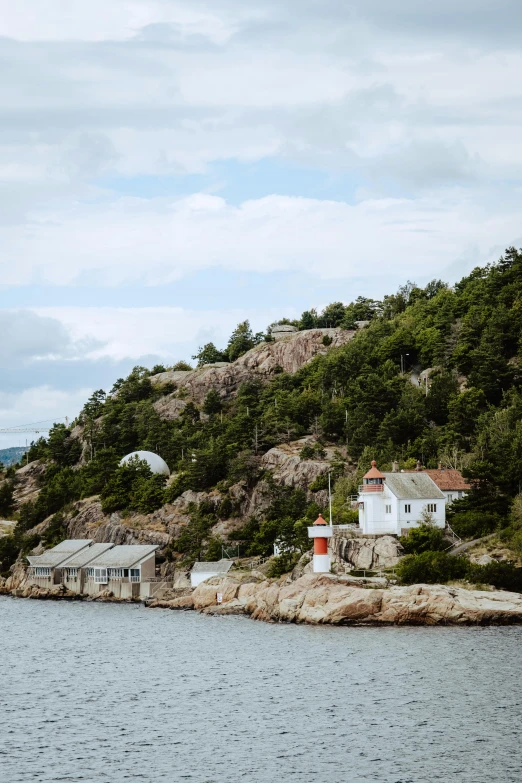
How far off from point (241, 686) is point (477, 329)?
3705 inches

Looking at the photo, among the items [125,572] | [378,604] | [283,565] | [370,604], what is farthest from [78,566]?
[378,604]

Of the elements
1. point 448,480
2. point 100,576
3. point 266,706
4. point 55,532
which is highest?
point 448,480

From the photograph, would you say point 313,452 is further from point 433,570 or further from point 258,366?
point 258,366

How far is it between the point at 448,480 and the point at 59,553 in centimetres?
5496

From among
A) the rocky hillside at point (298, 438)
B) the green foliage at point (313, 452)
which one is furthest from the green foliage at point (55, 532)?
the green foliage at point (313, 452)

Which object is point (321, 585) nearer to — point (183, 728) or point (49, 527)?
point (183, 728)

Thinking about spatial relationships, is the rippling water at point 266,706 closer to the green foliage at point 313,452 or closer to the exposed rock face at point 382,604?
the exposed rock face at point 382,604

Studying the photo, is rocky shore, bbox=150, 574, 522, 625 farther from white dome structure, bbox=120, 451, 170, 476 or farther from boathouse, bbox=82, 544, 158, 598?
white dome structure, bbox=120, 451, 170, 476

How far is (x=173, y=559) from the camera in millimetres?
123875

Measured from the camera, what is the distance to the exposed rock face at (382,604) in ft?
257

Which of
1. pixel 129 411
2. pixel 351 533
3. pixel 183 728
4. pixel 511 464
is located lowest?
pixel 183 728

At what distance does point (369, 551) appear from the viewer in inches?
3629

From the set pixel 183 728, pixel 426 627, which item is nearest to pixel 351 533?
pixel 426 627

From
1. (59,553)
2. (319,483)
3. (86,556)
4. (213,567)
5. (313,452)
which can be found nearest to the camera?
(213,567)
